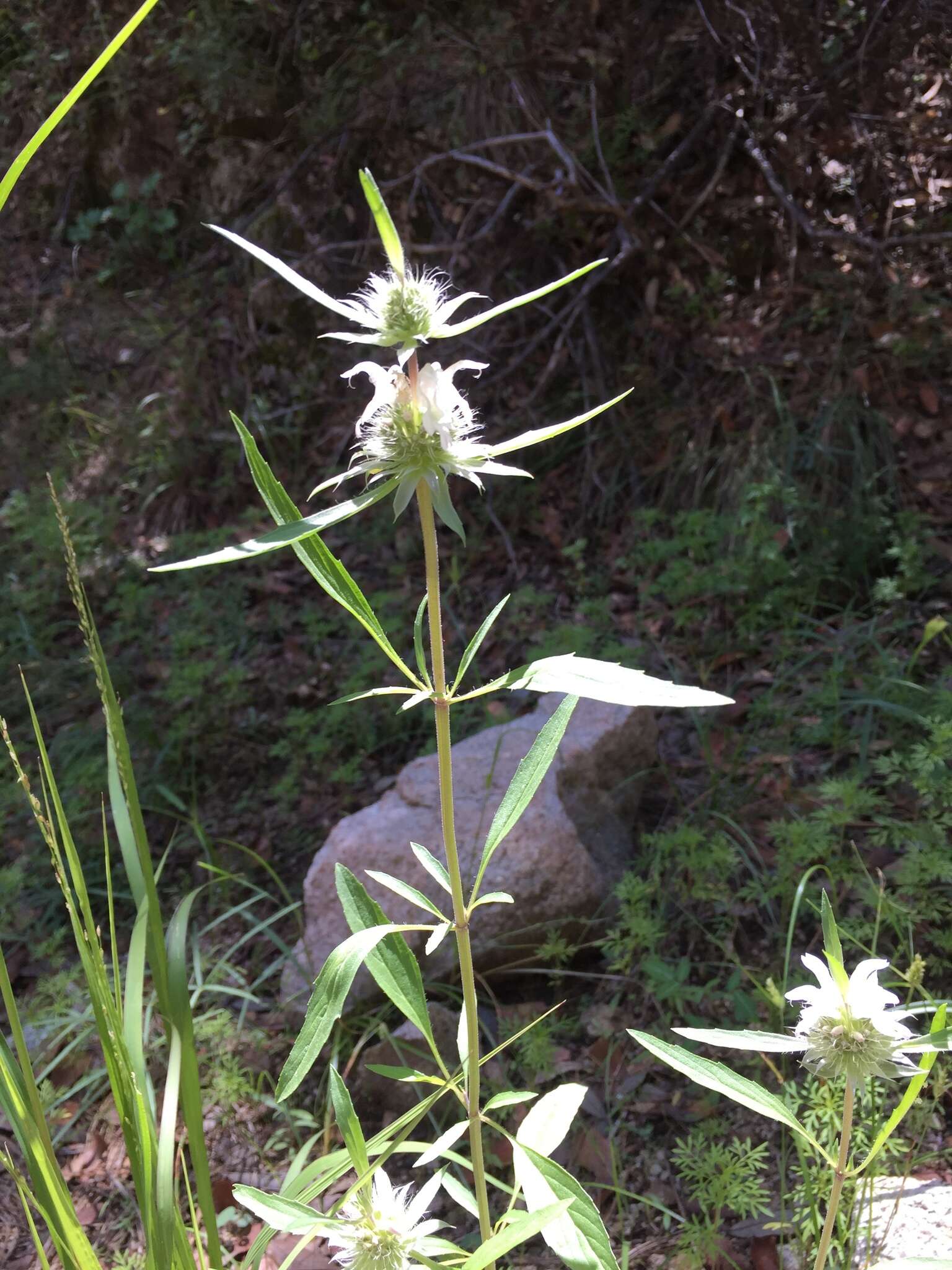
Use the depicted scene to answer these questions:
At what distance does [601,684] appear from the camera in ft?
2.81

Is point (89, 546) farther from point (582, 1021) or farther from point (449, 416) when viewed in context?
point (449, 416)

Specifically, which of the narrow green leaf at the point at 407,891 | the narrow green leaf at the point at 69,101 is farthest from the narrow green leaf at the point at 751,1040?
the narrow green leaf at the point at 69,101

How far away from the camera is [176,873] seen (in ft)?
9.61

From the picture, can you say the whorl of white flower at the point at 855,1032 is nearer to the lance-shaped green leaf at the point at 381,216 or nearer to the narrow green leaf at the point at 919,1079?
the narrow green leaf at the point at 919,1079

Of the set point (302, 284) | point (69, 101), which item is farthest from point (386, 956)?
point (69, 101)

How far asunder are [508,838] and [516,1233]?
1.39 m

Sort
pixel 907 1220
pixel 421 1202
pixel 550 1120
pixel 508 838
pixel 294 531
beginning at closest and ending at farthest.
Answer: pixel 294 531 → pixel 421 1202 → pixel 550 1120 → pixel 907 1220 → pixel 508 838

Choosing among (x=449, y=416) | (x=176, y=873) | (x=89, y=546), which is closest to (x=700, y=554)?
(x=176, y=873)

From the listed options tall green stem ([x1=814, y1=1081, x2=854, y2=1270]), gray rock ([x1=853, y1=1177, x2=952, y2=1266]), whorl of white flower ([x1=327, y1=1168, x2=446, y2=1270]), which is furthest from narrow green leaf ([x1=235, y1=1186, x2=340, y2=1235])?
gray rock ([x1=853, y1=1177, x2=952, y2=1266])

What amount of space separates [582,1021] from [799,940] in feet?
1.69

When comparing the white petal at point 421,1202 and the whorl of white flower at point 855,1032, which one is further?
the white petal at point 421,1202

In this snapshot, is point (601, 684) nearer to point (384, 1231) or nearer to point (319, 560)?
point (319, 560)

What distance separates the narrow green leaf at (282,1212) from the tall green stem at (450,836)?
0.18 meters

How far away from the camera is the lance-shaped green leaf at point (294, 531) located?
77cm
